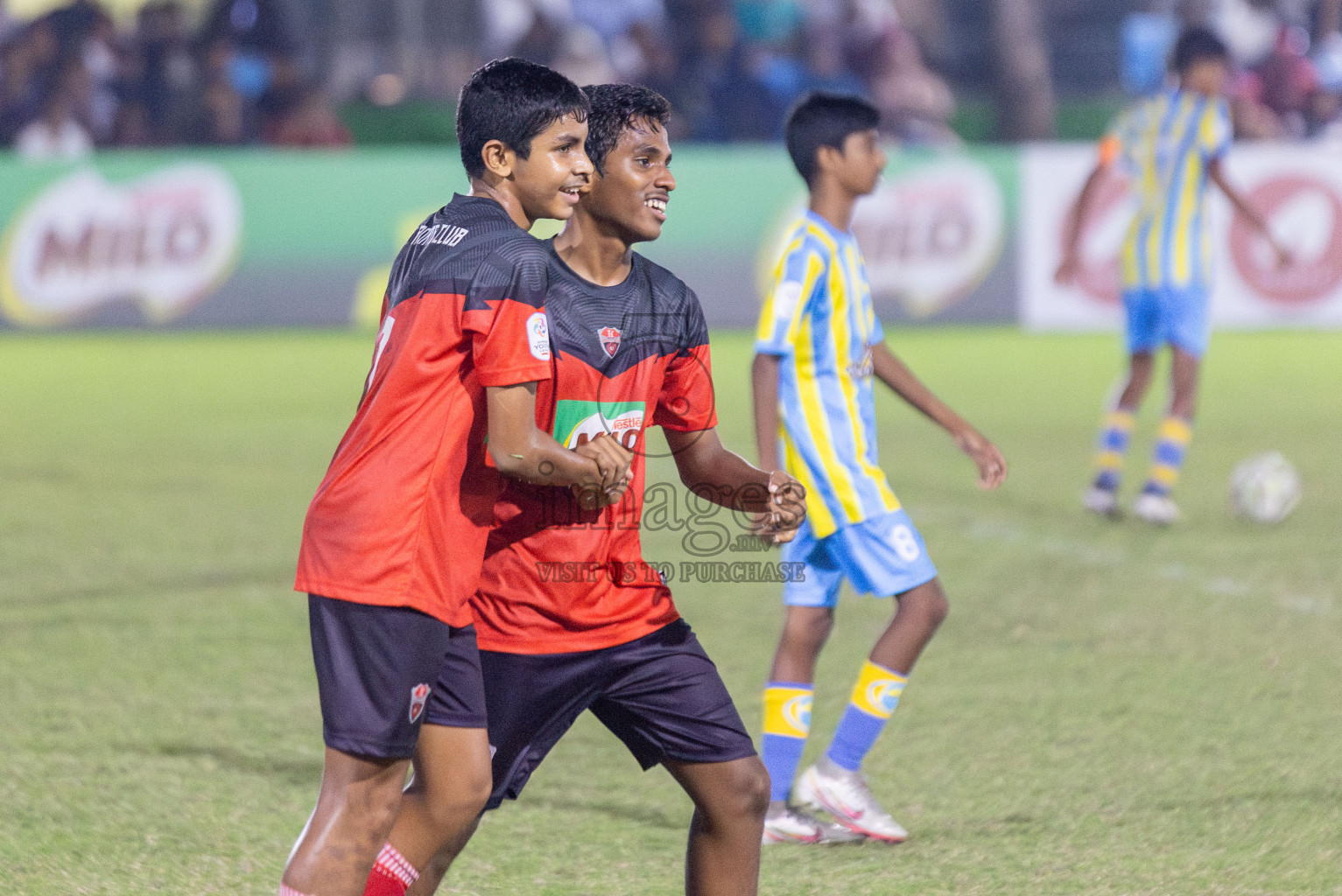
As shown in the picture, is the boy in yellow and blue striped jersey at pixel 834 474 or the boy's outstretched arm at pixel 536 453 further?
the boy in yellow and blue striped jersey at pixel 834 474

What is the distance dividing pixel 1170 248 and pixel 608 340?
588 cm

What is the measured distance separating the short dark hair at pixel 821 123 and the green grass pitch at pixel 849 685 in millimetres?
1600

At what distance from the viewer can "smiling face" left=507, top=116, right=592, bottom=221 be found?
299 centimetres

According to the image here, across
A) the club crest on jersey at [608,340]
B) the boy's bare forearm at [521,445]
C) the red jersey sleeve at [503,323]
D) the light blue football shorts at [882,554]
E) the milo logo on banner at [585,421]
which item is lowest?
the light blue football shorts at [882,554]

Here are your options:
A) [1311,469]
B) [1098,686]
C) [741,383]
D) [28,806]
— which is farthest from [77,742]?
[741,383]

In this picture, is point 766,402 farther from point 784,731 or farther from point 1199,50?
point 1199,50

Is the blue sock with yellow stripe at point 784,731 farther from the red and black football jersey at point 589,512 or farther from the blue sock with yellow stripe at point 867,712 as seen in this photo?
the red and black football jersey at point 589,512

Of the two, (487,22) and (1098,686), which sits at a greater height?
(487,22)

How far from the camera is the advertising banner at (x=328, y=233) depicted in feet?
48.6

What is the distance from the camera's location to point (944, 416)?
434 centimetres

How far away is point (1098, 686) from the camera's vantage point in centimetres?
543

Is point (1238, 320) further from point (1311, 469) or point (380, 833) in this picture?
point (380, 833)

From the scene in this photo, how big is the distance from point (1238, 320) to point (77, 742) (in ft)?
41.8

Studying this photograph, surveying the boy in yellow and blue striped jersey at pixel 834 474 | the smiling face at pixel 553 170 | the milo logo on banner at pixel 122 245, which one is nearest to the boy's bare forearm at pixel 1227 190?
the boy in yellow and blue striped jersey at pixel 834 474
